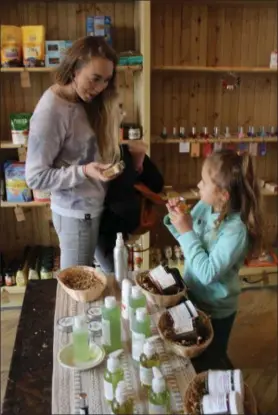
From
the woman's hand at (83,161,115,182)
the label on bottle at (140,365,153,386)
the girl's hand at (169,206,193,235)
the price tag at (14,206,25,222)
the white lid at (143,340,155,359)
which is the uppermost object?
the woman's hand at (83,161,115,182)

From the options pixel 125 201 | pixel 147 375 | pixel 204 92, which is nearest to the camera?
pixel 147 375

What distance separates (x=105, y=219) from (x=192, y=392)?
1.42 feet

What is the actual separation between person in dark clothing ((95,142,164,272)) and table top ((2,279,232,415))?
157 mm

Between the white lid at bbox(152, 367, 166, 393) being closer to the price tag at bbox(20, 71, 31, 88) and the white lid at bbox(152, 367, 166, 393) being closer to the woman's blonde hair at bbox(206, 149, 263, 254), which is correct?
the woman's blonde hair at bbox(206, 149, 263, 254)

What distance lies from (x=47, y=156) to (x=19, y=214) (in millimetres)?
163

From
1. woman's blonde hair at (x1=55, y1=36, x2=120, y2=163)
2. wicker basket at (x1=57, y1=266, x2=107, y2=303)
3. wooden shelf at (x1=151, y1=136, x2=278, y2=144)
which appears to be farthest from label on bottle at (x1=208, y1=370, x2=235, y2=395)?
wooden shelf at (x1=151, y1=136, x2=278, y2=144)

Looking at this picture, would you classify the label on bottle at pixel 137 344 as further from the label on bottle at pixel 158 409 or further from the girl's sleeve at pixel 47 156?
the girl's sleeve at pixel 47 156

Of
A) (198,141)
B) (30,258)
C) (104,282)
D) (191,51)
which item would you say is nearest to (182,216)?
(104,282)

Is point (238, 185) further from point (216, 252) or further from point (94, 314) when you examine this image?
point (94, 314)

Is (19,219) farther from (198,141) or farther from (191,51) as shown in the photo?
(191,51)

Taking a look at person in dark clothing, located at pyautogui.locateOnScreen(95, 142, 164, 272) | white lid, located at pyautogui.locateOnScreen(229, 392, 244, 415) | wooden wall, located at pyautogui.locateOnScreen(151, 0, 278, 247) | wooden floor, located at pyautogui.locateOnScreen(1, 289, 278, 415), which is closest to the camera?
white lid, located at pyautogui.locateOnScreen(229, 392, 244, 415)

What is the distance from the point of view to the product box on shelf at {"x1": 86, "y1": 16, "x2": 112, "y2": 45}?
782mm

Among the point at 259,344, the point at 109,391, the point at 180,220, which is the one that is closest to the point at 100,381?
the point at 109,391

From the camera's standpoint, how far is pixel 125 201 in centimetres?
93
